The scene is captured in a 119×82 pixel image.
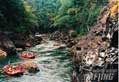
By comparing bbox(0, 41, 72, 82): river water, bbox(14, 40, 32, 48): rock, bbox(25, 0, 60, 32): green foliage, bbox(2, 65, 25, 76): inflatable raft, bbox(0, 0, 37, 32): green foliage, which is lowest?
bbox(25, 0, 60, 32): green foliage

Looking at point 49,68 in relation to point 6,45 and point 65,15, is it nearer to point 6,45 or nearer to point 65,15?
point 6,45

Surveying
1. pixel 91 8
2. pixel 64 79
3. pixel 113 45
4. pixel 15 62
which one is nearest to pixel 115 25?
pixel 113 45

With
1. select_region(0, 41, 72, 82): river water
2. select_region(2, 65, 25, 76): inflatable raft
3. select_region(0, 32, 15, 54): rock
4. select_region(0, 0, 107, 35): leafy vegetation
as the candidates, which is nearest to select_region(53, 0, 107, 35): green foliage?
select_region(0, 0, 107, 35): leafy vegetation

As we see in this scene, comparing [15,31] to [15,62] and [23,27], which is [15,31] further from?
[15,62]

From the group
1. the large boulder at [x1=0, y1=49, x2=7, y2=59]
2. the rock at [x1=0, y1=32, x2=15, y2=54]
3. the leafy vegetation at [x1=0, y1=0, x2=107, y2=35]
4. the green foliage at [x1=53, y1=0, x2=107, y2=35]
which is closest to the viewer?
the large boulder at [x1=0, y1=49, x2=7, y2=59]

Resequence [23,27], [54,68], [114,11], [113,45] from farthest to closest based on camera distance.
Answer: [23,27] < [54,68] < [114,11] < [113,45]

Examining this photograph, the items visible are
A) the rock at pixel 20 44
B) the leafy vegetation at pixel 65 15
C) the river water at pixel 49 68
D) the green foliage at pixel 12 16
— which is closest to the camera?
the river water at pixel 49 68

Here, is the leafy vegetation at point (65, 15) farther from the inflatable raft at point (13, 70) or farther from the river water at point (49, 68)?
the inflatable raft at point (13, 70)

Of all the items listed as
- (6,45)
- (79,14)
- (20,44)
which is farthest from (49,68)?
(79,14)

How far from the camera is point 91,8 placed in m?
54.4

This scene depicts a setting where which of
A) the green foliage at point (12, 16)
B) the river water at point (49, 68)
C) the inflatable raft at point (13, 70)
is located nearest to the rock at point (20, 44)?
the green foliage at point (12, 16)

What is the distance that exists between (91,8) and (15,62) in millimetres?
23807

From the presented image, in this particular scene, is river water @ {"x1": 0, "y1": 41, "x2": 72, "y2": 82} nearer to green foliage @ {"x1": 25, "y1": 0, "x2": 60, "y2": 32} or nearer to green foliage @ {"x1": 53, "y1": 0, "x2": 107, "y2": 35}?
green foliage @ {"x1": 53, "y1": 0, "x2": 107, "y2": 35}

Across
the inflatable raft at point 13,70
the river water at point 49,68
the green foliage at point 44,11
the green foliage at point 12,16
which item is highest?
the green foliage at point 12,16
